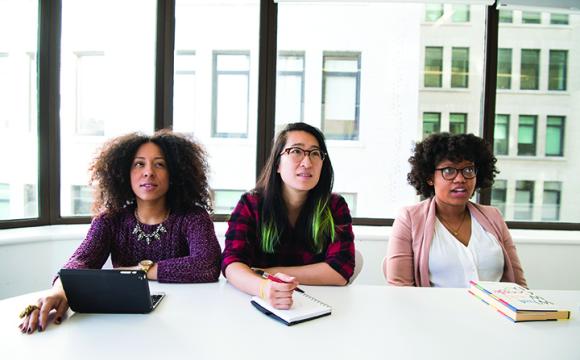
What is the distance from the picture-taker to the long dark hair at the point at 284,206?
5.39 ft

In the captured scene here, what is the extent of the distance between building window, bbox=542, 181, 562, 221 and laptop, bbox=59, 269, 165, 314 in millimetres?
3261

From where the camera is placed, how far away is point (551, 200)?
324cm

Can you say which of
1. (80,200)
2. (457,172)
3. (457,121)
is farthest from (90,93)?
(457,121)

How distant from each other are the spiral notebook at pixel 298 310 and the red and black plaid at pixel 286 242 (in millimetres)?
316

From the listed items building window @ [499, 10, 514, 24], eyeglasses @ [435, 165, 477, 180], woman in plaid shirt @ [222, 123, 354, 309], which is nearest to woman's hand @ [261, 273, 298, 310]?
woman in plaid shirt @ [222, 123, 354, 309]

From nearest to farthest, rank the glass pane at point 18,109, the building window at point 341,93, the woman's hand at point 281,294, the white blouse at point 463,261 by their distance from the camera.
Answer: the woman's hand at point 281,294, the white blouse at point 463,261, the glass pane at point 18,109, the building window at point 341,93

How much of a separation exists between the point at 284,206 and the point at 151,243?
0.58 meters

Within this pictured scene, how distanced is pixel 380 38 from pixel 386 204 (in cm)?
133

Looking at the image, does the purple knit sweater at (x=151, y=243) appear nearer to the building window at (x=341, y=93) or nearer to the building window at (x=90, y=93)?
the building window at (x=90, y=93)

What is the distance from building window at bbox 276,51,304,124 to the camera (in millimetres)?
3096

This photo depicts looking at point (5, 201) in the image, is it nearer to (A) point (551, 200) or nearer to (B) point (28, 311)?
(B) point (28, 311)

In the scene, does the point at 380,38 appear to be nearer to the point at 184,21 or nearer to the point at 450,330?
the point at 184,21

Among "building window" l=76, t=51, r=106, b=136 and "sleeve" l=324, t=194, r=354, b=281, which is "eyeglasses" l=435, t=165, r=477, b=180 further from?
"building window" l=76, t=51, r=106, b=136

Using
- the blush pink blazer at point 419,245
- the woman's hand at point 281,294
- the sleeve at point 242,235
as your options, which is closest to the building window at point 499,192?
the blush pink blazer at point 419,245
